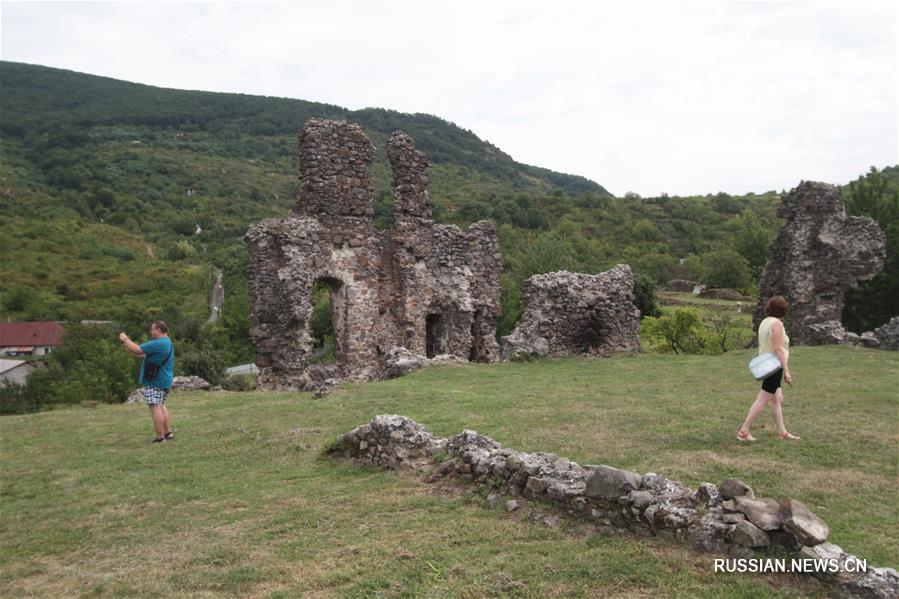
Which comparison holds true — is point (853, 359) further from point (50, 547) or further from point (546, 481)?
point (50, 547)

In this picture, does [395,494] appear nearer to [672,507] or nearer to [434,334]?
[672,507]

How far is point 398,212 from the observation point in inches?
870

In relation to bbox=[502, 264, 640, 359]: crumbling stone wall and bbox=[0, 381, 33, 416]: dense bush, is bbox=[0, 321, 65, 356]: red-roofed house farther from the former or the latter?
bbox=[502, 264, 640, 359]: crumbling stone wall

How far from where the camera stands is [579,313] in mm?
20109

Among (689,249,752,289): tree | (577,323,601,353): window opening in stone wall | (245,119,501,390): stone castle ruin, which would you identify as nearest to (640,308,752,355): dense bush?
(577,323,601,353): window opening in stone wall

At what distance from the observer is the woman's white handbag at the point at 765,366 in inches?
318

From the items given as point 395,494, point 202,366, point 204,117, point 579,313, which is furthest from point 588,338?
point 204,117

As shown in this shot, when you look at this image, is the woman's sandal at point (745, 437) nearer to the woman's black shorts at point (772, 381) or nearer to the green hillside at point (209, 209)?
the woman's black shorts at point (772, 381)

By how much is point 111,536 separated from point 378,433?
3118 mm

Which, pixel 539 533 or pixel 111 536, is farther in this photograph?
pixel 111 536

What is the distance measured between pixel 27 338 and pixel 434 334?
2270 inches

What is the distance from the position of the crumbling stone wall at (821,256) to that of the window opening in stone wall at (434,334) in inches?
460

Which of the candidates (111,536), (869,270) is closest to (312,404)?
(111,536)

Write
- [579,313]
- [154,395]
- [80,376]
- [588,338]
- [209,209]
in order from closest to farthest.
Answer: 1. [154,395]
2. [579,313]
3. [588,338]
4. [80,376]
5. [209,209]
